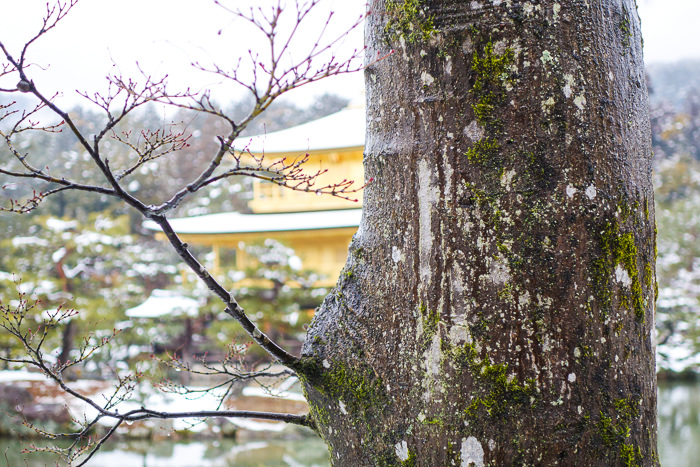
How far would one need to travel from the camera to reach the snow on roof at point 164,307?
20.9 feet

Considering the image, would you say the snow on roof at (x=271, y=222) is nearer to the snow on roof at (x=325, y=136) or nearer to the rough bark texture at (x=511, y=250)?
the snow on roof at (x=325, y=136)

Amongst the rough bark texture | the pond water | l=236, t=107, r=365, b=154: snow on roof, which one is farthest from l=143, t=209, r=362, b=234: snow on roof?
the rough bark texture

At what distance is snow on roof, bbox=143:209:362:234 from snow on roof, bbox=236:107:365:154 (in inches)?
36.8

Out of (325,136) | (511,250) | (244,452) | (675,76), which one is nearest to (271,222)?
(325,136)

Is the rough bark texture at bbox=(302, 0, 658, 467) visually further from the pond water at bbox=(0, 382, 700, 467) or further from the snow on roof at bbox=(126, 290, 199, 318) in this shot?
the snow on roof at bbox=(126, 290, 199, 318)

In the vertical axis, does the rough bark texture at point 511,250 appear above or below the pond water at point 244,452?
above

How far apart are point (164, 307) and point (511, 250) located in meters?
6.35

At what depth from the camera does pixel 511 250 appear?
0.64 meters

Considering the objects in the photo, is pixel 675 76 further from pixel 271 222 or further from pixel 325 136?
pixel 271 222

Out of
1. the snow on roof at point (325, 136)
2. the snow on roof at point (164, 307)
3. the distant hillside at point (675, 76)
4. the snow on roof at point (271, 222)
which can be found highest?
the distant hillside at point (675, 76)

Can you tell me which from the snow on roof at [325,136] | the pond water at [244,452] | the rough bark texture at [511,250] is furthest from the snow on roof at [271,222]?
the rough bark texture at [511,250]

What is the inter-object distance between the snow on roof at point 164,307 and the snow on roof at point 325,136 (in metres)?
2.07

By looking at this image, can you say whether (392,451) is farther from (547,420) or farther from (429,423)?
(547,420)

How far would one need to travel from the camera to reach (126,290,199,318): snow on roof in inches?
251
